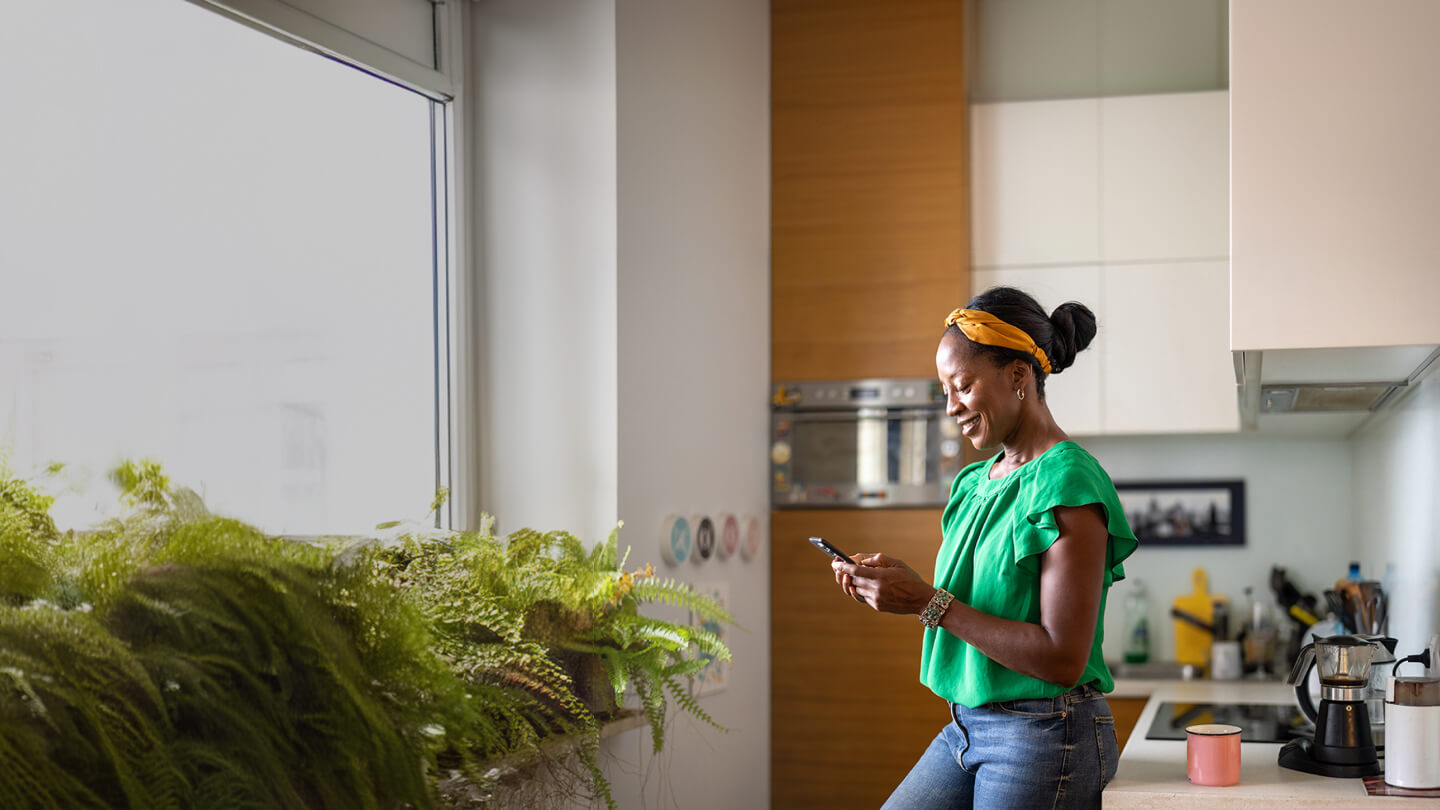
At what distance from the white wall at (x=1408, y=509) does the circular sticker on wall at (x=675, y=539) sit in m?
1.57

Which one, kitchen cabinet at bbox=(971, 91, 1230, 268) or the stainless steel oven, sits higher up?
kitchen cabinet at bbox=(971, 91, 1230, 268)

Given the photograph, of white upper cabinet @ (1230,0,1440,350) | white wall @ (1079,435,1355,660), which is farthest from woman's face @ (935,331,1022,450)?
white wall @ (1079,435,1355,660)

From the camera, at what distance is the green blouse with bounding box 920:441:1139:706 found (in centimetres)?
162

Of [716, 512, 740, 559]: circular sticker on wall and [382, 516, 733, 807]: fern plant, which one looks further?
[716, 512, 740, 559]: circular sticker on wall

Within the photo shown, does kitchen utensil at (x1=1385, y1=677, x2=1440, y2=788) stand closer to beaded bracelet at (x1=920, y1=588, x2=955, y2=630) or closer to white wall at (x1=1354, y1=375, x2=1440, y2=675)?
white wall at (x1=1354, y1=375, x2=1440, y2=675)

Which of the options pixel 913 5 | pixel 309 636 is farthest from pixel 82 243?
pixel 913 5

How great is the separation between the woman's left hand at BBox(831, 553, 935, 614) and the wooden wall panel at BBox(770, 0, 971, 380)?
213 centimetres

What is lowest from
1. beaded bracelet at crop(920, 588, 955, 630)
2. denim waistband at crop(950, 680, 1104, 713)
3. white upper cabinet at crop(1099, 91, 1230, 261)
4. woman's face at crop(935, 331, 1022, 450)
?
denim waistband at crop(950, 680, 1104, 713)

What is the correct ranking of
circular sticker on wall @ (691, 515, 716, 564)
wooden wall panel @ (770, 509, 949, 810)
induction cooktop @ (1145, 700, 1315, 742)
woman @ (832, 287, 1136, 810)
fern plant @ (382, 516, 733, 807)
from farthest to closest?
wooden wall panel @ (770, 509, 949, 810), circular sticker on wall @ (691, 515, 716, 564), induction cooktop @ (1145, 700, 1315, 742), fern plant @ (382, 516, 733, 807), woman @ (832, 287, 1136, 810)

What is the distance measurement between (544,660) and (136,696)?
676 mm

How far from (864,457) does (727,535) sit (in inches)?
21.7

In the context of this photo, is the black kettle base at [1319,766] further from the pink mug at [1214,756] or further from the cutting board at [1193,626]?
the cutting board at [1193,626]

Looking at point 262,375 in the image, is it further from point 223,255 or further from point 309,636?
point 309,636

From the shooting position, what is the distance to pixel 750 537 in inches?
143
